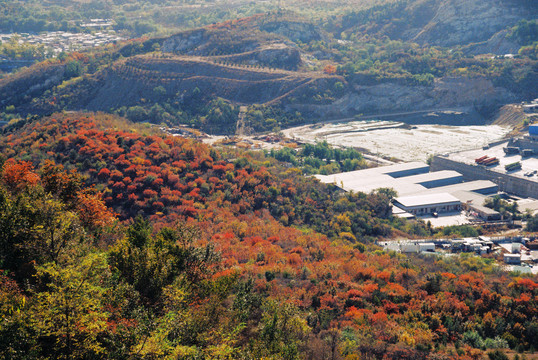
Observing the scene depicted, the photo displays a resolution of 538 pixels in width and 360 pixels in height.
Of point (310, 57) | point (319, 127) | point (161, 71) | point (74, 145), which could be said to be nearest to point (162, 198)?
point (74, 145)

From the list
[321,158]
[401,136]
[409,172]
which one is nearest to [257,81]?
[401,136]

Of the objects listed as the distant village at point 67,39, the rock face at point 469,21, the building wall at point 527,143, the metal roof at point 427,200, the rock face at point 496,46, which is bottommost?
the metal roof at point 427,200

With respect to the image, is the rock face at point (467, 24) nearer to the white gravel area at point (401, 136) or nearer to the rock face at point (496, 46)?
the rock face at point (496, 46)

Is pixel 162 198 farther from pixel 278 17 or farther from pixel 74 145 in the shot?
pixel 278 17

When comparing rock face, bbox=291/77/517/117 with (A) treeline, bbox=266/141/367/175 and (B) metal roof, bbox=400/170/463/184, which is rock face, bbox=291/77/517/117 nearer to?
(A) treeline, bbox=266/141/367/175

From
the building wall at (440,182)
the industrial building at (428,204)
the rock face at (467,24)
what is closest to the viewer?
the industrial building at (428,204)

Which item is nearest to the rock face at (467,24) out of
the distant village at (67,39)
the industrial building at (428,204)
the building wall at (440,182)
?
the building wall at (440,182)

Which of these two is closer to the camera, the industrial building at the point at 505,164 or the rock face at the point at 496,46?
the industrial building at the point at 505,164
